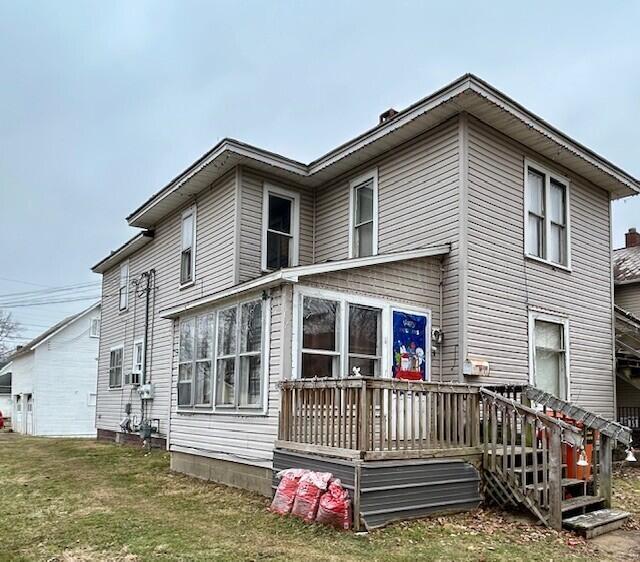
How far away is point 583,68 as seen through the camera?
800 inches

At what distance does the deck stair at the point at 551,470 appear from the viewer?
686 centimetres

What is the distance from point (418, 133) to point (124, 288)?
11.2 meters

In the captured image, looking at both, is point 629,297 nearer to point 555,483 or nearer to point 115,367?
point 555,483

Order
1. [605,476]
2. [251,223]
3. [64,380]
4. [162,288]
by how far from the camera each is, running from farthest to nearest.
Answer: [64,380] < [162,288] < [251,223] < [605,476]

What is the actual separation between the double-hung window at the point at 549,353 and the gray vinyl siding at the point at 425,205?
6.80ft

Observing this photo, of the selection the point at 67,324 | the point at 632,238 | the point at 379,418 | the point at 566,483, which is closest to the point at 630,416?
the point at 632,238

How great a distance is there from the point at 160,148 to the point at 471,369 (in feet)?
85.3

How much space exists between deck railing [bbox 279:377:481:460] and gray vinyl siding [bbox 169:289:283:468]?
1.58ft

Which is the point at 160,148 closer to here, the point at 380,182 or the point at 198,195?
the point at 198,195

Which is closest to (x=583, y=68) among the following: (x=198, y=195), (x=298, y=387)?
(x=198, y=195)

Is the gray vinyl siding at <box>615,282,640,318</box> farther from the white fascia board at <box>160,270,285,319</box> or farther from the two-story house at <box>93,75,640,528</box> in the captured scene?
the white fascia board at <box>160,270,285,319</box>

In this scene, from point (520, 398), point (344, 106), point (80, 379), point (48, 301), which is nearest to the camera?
point (520, 398)

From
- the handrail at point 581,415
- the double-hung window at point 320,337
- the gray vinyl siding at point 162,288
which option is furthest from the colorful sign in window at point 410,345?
the gray vinyl siding at point 162,288

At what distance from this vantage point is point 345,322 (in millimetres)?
8766
